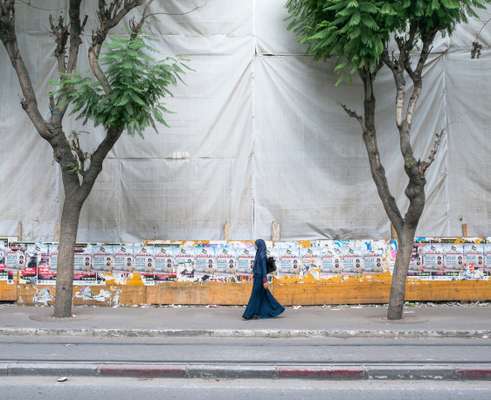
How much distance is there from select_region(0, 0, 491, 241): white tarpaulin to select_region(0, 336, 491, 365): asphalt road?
381 centimetres

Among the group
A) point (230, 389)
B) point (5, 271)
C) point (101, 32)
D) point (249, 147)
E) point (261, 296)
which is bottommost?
point (230, 389)

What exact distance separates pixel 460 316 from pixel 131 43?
7.50 metres

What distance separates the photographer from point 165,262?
13094 millimetres

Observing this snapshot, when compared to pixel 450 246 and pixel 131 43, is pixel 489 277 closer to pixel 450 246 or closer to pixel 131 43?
pixel 450 246

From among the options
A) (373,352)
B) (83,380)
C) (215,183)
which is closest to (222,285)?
(215,183)

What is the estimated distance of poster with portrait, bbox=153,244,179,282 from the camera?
13.1 metres

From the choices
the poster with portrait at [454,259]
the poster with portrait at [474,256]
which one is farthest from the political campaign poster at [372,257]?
the poster with portrait at [474,256]

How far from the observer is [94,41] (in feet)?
38.0

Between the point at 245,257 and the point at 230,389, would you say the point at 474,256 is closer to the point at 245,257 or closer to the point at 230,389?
the point at 245,257

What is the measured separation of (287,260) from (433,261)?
302 centimetres

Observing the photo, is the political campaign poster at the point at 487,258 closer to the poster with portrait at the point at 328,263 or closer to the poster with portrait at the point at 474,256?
the poster with portrait at the point at 474,256

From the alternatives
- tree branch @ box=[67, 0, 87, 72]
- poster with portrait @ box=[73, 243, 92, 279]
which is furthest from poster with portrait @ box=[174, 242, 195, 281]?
tree branch @ box=[67, 0, 87, 72]

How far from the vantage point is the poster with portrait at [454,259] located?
1320cm

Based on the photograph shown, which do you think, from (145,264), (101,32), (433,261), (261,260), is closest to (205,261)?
(145,264)
